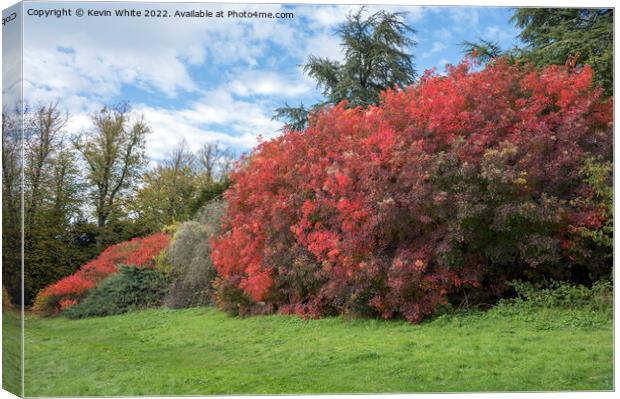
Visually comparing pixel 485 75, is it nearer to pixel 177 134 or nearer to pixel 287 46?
pixel 287 46

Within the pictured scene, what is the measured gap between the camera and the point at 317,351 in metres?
7.89

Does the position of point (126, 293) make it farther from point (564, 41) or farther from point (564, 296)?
point (564, 41)

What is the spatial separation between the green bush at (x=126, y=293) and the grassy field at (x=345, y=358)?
179 cm

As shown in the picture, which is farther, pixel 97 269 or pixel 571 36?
pixel 97 269

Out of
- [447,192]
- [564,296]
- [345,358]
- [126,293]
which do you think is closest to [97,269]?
[126,293]

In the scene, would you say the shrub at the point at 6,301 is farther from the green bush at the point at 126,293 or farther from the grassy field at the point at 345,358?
the green bush at the point at 126,293

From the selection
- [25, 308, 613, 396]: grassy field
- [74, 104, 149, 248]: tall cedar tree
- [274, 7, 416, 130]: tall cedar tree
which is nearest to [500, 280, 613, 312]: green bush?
[25, 308, 613, 396]: grassy field

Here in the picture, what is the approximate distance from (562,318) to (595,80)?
11.2 feet

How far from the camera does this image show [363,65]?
10.5m

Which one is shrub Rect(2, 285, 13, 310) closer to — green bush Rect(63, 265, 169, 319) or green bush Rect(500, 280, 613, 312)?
green bush Rect(63, 265, 169, 319)

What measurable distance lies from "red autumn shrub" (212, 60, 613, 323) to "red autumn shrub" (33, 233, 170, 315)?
8.64 ft

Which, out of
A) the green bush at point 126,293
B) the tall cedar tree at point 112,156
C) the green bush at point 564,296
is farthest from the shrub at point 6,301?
the green bush at point 564,296

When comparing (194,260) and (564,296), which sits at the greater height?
(194,260)

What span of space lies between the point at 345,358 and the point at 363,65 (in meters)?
4.88
